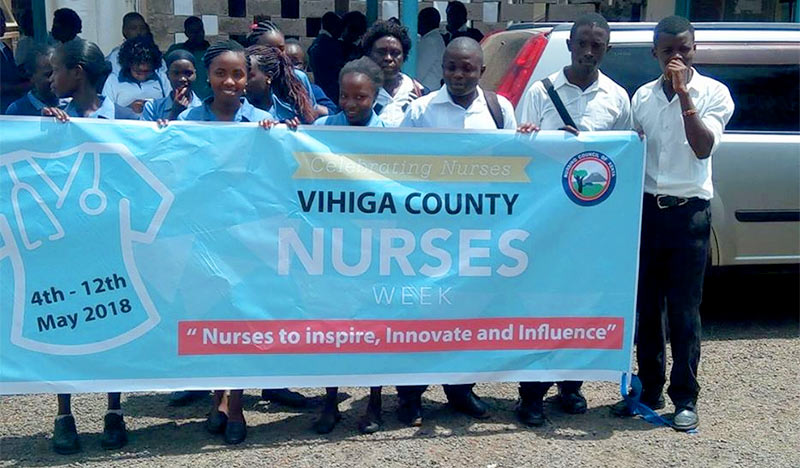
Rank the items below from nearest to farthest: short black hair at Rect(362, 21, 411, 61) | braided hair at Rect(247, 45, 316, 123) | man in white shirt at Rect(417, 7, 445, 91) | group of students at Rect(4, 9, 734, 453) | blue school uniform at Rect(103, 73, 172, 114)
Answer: group of students at Rect(4, 9, 734, 453) < braided hair at Rect(247, 45, 316, 123) < short black hair at Rect(362, 21, 411, 61) < blue school uniform at Rect(103, 73, 172, 114) < man in white shirt at Rect(417, 7, 445, 91)

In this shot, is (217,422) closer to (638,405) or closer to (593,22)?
(638,405)

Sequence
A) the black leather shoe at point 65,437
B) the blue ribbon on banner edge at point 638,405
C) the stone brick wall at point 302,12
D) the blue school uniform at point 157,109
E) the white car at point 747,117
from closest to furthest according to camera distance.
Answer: the black leather shoe at point 65,437 → the blue ribbon on banner edge at point 638,405 → the blue school uniform at point 157,109 → the white car at point 747,117 → the stone brick wall at point 302,12

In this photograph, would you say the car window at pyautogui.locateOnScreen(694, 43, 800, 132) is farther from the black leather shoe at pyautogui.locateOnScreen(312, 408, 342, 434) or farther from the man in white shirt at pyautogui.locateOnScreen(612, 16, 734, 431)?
the black leather shoe at pyautogui.locateOnScreen(312, 408, 342, 434)

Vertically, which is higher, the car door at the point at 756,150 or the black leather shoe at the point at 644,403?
the car door at the point at 756,150

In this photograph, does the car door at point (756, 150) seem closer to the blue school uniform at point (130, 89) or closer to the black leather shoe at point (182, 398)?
the black leather shoe at point (182, 398)

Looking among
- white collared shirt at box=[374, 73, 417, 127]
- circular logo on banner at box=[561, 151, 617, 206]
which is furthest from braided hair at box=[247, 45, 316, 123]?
circular logo on banner at box=[561, 151, 617, 206]

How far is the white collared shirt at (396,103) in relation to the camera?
4.85 meters

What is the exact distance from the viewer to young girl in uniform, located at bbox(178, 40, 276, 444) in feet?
13.6

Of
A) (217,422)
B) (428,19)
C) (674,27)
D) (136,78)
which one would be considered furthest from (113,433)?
(428,19)

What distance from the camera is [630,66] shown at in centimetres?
558

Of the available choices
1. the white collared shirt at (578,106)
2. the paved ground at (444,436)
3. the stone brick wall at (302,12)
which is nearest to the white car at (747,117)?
the paved ground at (444,436)

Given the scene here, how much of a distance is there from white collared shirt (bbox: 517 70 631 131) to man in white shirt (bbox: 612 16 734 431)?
0.40ft

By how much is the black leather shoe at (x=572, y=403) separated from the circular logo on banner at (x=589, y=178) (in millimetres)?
1041

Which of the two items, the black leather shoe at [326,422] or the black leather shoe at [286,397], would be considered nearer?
the black leather shoe at [326,422]
